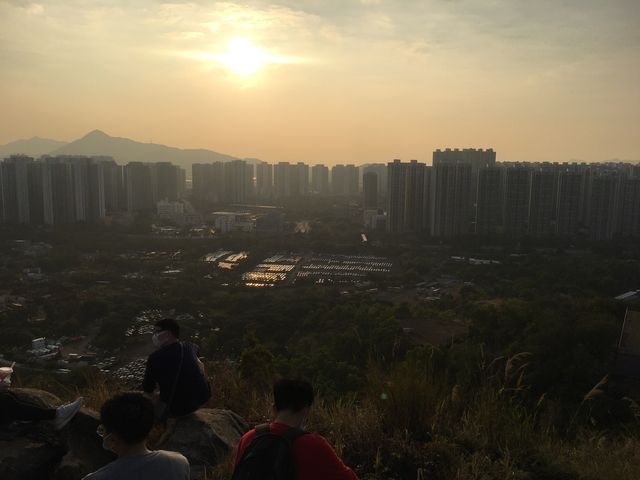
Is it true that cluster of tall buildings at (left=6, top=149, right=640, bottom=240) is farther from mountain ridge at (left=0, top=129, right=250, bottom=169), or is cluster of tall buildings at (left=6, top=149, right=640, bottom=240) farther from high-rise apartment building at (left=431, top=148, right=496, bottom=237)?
mountain ridge at (left=0, top=129, right=250, bottom=169)

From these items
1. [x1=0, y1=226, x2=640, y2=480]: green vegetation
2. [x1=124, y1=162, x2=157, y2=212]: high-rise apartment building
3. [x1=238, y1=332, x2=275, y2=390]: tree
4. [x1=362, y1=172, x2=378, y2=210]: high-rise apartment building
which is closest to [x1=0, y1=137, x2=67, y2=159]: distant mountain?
[x1=124, y1=162, x2=157, y2=212]: high-rise apartment building

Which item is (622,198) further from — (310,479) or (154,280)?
(310,479)

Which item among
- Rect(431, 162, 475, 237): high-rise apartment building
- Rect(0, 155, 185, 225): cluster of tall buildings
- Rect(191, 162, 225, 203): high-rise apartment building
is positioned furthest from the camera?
Rect(191, 162, 225, 203): high-rise apartment building

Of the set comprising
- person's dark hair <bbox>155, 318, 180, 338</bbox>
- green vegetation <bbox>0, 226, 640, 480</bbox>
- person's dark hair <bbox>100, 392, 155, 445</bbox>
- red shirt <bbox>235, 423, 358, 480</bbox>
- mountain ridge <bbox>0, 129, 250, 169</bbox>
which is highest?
mountain ridge <bbox>0, 129, 250, 169</bbox>

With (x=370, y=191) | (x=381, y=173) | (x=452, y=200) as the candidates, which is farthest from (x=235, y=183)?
(x=452, y=200)

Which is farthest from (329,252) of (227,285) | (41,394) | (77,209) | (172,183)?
(41,394)

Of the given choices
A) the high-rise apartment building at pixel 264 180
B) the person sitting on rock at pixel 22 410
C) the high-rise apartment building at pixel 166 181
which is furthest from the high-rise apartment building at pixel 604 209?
the high-rise apartment building at pixel 264 180

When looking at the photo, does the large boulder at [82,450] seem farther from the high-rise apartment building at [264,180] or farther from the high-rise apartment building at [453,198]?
the high-rise apartment building at [264,180]
